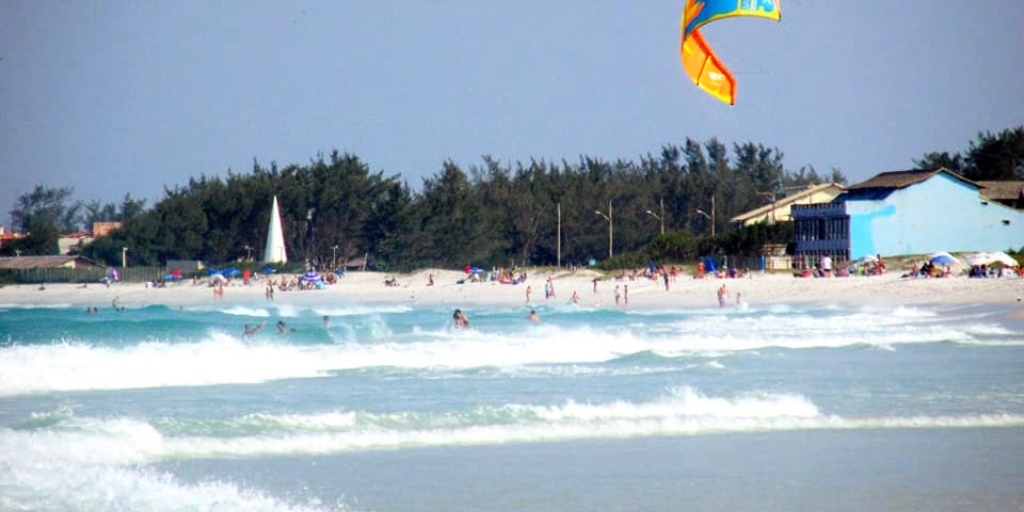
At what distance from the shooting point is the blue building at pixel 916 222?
4678 cm

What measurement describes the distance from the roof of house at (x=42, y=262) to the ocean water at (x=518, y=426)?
155 feet

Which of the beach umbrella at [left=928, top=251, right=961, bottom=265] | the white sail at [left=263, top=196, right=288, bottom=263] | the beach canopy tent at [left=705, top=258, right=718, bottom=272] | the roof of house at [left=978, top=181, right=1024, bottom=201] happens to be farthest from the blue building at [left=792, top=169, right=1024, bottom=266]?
the white sail at [left=263, top=196, right=288, bottom=263]

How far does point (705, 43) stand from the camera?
62.4 ft

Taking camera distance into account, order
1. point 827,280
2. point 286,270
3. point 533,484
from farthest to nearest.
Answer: point 286,270, point 827,280, point 533,484

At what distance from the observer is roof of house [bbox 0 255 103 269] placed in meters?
64.1

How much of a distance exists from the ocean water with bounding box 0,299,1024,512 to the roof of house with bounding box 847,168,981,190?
26.5 metres

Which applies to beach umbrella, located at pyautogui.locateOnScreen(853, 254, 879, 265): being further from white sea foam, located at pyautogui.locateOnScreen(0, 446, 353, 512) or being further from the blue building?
white sea foam, located at pyautogui.locateOnScreen(0, 446, 353, 512)

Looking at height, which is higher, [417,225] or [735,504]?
[417,225]

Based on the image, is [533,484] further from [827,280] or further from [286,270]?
[286,270]

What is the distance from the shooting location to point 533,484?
9.32m

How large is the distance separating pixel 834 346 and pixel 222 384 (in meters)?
10.2

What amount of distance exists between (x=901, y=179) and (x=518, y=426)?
40.2 m

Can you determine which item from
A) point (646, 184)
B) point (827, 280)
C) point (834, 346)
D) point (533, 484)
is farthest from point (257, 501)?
point (646, 184)

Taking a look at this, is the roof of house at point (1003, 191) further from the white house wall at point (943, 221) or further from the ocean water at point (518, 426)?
the ocean water at point (518, 426)
